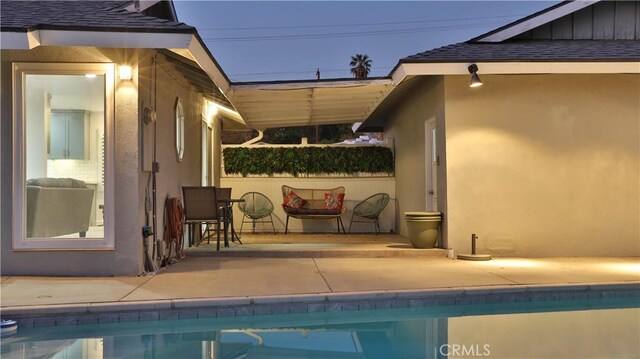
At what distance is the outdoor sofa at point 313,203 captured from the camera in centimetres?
1150

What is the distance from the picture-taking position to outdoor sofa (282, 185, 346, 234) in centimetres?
1150

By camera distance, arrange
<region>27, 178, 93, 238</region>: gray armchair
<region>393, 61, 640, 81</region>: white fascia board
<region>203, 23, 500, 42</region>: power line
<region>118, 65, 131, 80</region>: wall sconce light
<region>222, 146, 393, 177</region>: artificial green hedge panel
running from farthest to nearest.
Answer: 1. <region>203, 23, 500, 42</region>: power line
2. <region>222, 146, 393, 177</region>: artificial green hedge panel
3. <region>393, 61, 640, 81</region>: white fascia board
4. <region>27, 178, 93, 238</region>: gray armchair
5. <region>118, 65, 131, 80</region>: wall sconce light

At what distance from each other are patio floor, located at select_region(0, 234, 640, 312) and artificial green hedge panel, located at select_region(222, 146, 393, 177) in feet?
12.2

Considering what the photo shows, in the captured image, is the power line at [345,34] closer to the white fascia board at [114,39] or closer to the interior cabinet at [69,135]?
the interior cabinet at [69,135]

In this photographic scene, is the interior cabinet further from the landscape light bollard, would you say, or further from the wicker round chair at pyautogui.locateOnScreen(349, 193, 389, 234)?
the wicker round chair at pyautogui.locateOnScreen(349, 193, 389, 234)

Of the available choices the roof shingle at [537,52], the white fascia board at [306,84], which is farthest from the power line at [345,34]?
the roof shingle at [537,52]

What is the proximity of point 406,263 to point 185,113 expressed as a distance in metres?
4.03

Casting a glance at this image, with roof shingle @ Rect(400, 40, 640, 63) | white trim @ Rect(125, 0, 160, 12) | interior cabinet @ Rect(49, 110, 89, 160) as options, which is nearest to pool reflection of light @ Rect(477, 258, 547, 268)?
roof shingle @ Rect(400, 40, 640, 63)

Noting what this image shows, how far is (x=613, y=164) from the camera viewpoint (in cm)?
843

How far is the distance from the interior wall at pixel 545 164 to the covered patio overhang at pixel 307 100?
4.79 ft

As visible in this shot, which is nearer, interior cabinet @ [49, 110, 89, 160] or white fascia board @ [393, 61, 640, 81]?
interior cabinet @ [49, 110, 89, 160]

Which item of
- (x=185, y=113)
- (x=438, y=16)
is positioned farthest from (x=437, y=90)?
(x=438, y=16)

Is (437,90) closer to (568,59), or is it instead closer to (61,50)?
(568,59)

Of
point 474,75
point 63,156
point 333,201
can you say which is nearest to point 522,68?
point 474,75
